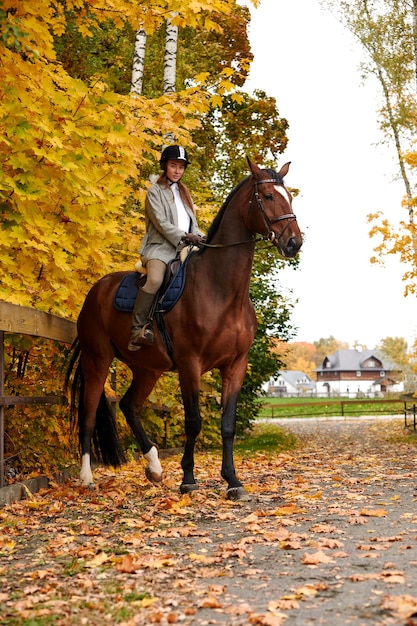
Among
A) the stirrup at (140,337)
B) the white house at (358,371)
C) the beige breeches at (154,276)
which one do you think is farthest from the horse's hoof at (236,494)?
the white house at (358,371)

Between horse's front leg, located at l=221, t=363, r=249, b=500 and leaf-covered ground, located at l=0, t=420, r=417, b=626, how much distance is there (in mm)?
200

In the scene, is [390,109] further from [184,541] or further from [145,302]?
[184,541]

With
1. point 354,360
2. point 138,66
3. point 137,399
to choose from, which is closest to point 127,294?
point 137,399

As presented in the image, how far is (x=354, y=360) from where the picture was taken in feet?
382

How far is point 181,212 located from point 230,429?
2043mm

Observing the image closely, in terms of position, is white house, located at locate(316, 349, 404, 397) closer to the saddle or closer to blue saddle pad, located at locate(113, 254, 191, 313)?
blue saddle pad, located at locate(113, 254, 191, 313)

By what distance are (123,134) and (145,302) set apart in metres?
1.59

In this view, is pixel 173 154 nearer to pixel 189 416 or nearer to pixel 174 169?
pixel 174 169

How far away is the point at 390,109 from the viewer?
23.6 metres

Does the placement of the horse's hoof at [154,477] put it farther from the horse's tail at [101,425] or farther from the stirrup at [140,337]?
the stirrup at [140,337]

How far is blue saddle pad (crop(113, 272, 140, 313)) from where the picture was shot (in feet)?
24.5

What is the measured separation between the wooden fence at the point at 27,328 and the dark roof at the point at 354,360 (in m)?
109

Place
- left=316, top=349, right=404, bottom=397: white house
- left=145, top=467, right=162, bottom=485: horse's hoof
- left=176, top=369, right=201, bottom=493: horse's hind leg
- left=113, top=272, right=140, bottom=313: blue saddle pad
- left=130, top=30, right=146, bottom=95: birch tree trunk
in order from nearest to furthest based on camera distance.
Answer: left=176, top=369, right=201, bottom=493: horse's hind leg < left=113, top=272, right=140, bottom=313: blue saddle pad < left=145, top=467, right=162, bottom=485: horse's hoof < left=130, top=30, right=146, bottom=95: birch tree trunk < left=316, top=349, right=404, bottom=397: white house

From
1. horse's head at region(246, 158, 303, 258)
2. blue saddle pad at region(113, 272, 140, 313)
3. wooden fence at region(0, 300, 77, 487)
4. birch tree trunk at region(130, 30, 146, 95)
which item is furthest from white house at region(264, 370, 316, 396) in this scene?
horse's head at region(246, 158, 303, 258)
